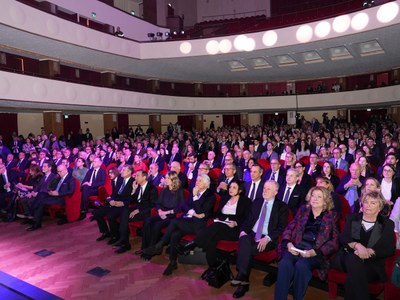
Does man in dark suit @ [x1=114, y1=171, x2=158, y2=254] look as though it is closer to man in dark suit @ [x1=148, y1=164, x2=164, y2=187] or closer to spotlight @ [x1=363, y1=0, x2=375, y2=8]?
man in dark suit @ [x1=148, y1=164, x2=164, y2=187]

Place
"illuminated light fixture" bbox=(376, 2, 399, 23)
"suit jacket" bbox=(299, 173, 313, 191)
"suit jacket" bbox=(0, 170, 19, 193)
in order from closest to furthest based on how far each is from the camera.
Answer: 1. "suit jacket" bbox=(299, 173, 313, 191)
2. "suit jacket" bbox=(0, 170, 19, 193)
3. "illuminated light fixture" bbox=(376, 2, 399, 23)

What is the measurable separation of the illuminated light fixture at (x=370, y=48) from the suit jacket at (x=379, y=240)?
12.7 meters

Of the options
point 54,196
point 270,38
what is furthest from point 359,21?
point 54,196

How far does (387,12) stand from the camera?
416 inches

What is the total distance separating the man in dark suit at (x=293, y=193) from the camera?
434 cm

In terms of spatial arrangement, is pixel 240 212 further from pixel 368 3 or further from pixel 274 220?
pixel 368 3

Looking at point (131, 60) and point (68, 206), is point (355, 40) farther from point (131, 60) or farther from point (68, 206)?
point (68, 206)

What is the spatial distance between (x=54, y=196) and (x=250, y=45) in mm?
10980

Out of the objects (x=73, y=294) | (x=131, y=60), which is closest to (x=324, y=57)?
(x=131, y=60)

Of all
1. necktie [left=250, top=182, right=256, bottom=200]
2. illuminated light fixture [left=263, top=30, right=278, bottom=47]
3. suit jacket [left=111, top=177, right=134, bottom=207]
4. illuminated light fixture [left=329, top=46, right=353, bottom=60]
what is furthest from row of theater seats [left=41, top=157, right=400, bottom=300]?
illuminated light fixture [left=329, top=46, right=353, bottom=60]

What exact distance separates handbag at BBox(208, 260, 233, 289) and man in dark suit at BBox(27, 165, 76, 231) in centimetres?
362

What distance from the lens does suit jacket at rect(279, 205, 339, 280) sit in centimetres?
317

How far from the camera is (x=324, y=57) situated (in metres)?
15.4

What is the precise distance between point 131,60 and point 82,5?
10.7 feet
